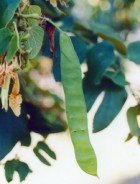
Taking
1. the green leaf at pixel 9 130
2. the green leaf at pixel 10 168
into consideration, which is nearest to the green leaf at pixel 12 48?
the green leaf at pixel 9 130

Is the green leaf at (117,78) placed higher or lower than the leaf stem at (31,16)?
lower

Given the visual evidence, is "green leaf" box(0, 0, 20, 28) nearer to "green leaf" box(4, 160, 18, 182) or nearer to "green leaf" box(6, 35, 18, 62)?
"green leaf" box(6, 35, 18, 62)

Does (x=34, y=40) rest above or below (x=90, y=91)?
above

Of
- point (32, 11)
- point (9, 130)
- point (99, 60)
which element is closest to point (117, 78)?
point (99, 60)

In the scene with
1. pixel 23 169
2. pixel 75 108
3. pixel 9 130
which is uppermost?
pixel 75 108

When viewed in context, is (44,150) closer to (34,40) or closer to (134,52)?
(134,52)

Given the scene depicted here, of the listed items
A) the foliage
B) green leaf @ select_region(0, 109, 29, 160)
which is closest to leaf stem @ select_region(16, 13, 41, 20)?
the foliage

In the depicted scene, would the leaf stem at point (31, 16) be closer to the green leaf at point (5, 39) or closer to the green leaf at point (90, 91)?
the green leaf at point (5, 39)
